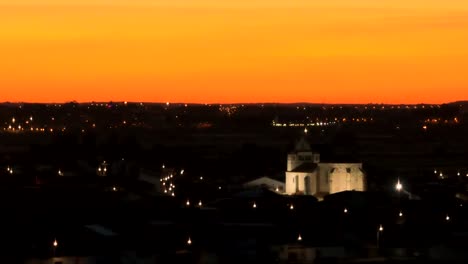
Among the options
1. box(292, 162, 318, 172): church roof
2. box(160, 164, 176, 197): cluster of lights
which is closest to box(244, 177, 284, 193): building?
box(292, 162, 318, 172): church roof

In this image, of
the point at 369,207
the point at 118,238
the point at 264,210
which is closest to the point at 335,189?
the point at 369,207

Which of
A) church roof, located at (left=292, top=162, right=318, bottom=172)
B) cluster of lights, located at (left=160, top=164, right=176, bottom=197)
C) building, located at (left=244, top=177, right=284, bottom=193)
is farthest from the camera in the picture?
building, located at (left=244, top=177, right=284, bottom=193)

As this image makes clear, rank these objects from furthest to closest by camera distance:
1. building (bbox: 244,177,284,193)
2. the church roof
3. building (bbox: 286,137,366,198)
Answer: building (bbox: 244,177,284,193) → the church roof → building (bbox: 286,137,366,198)

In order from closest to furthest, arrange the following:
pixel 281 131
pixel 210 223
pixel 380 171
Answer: pixel 210 223, pixel 380 171, pixel 281 131

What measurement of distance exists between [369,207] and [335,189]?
8.70 meters

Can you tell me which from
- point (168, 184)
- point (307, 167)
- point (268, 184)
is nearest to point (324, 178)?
point (307, 167)

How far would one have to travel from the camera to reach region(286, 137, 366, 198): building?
2035 inches

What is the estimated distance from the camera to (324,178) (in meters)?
52.2

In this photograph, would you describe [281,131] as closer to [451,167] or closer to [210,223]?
[451,167]

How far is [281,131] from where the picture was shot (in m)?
133

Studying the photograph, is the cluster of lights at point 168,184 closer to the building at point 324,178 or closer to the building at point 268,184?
the building at point 268,184

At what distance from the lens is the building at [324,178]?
5169 centimetres

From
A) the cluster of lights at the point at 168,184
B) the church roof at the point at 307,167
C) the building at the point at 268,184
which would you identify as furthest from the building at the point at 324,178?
the cluster of lights at the point at 168,184

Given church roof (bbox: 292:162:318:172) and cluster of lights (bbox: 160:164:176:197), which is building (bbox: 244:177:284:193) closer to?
church roof (bbox: 292:162:318:172)
